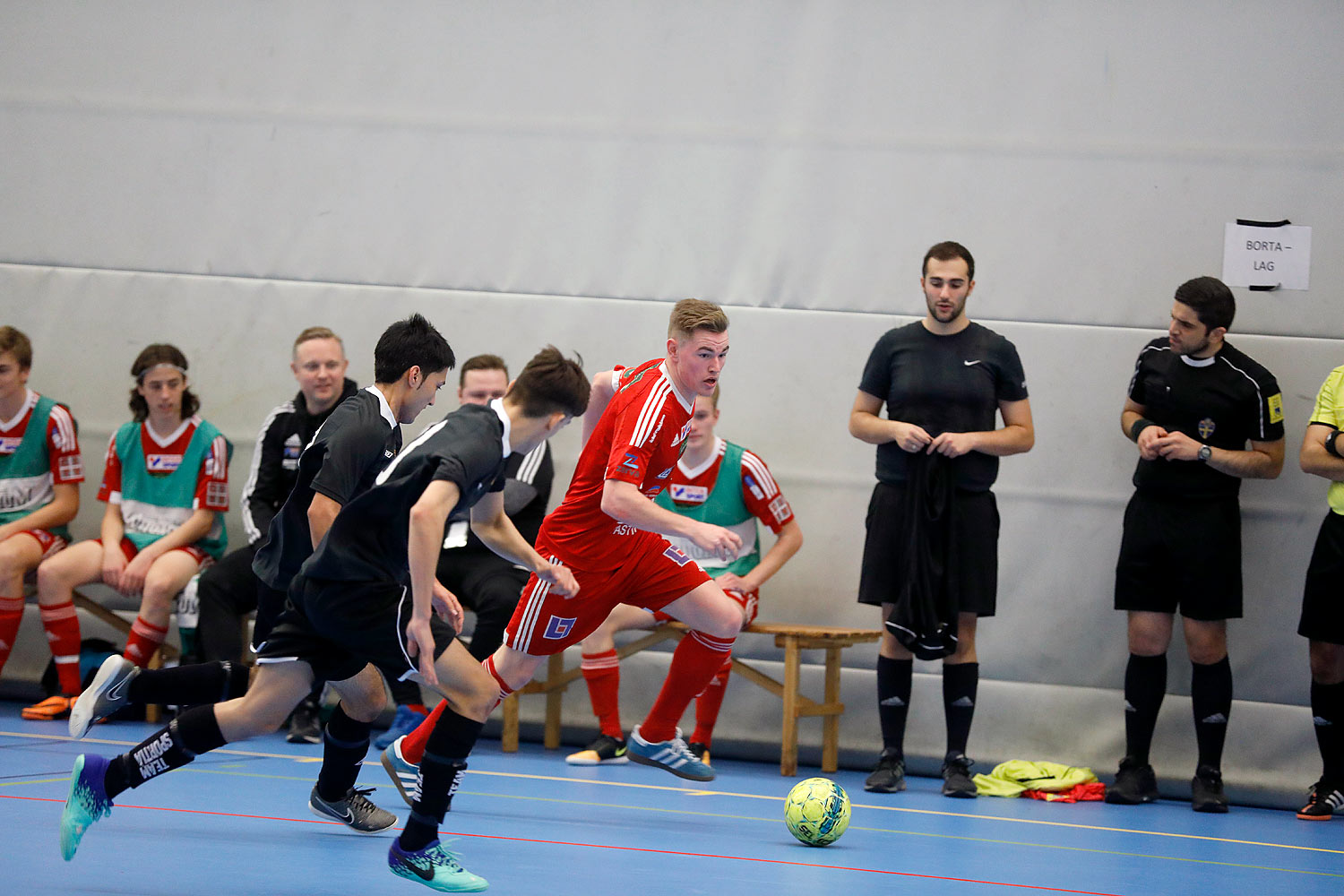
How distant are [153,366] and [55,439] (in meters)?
0.73

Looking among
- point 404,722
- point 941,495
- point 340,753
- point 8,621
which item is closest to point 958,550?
point 941,495

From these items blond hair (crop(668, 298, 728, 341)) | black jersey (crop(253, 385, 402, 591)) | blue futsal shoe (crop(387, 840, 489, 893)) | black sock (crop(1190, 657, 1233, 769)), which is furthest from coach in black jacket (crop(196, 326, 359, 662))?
black sock (crop(1190, 657, 1233, 769))

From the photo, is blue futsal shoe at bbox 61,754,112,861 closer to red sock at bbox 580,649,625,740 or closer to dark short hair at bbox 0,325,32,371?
red sock at bbox 580,649,625,740

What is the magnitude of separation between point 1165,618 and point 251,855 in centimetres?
421

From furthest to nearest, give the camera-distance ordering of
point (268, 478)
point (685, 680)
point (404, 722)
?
point (268, 478) → point (404, 722) → point (685, 680)

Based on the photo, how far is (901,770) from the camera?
5.97 metres

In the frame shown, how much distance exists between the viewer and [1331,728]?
5840mm

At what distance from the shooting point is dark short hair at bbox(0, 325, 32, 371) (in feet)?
22.5

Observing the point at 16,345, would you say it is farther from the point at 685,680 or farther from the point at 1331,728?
the point at 1331,728

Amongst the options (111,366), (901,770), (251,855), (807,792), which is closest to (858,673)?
(901,770)

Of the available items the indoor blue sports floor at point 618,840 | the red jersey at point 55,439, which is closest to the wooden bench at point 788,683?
the indoor blue sports floor at point 618,840

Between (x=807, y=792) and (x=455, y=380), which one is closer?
(x=807, y=792)

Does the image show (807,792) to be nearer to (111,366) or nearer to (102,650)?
(102,650)

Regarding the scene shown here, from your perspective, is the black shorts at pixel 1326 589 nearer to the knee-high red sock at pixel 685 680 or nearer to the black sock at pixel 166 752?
the knee-high red sock at pixel 685 680
